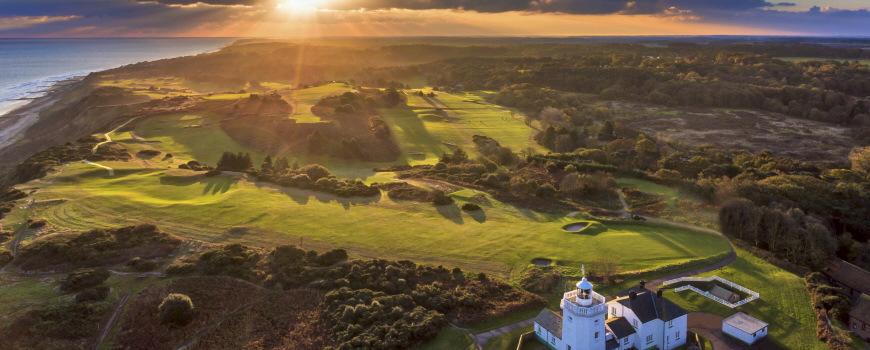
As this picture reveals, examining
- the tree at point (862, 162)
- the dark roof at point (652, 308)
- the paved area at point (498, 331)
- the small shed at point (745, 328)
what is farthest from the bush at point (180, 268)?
the tree at point (862, 162)

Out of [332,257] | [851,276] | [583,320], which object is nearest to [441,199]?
[332,257]

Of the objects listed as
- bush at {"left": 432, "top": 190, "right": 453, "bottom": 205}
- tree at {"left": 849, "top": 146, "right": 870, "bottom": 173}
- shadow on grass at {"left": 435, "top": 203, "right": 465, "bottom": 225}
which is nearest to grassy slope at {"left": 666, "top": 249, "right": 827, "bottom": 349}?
shadow on grass at {"left": 435, "top": 203, "right": 465, "bottom": 225}

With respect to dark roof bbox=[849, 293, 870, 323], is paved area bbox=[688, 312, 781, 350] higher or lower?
lower

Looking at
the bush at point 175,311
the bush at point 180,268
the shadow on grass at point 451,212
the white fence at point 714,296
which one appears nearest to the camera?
the bush at point 175,311

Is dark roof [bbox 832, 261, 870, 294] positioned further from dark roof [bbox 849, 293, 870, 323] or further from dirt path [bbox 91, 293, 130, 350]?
dirt path [bbox 91, 293, 130, 350]

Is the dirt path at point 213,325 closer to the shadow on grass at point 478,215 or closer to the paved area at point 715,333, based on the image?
the shadow on grass at point 478,215

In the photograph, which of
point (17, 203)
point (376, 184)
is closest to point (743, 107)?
point (376, 184)
